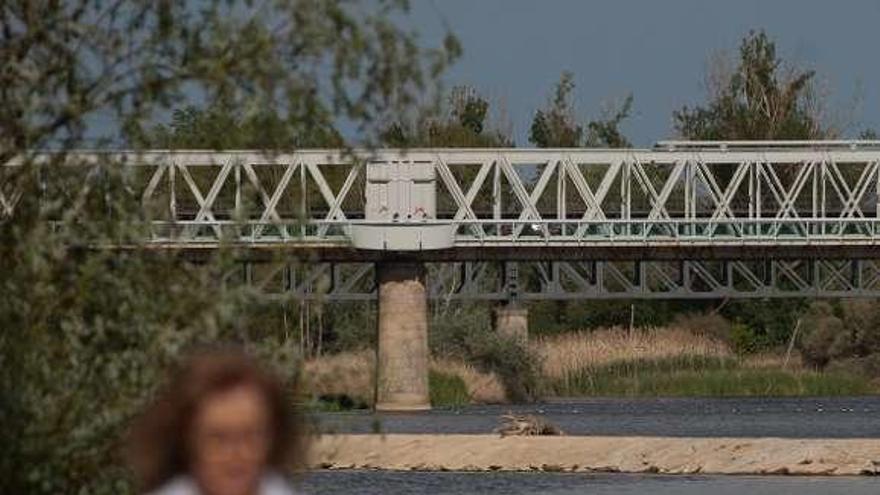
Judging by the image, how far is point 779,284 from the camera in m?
108

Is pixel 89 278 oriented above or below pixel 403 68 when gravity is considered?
below

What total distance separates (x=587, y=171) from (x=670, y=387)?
23.1 m

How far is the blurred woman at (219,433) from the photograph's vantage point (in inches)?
256

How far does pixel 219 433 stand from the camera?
650cm

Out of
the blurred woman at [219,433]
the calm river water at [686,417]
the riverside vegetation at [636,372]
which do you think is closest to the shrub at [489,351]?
the riverside vegetation at [636,372]

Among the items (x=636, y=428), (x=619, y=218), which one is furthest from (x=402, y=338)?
(x=636, y=428)

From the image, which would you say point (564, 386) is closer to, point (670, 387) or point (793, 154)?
point (670, 387)

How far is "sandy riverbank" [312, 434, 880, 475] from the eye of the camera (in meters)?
43.6

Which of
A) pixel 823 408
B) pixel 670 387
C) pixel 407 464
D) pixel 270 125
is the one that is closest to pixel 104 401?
pixel 270 125

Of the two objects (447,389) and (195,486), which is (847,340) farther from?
(195,486)

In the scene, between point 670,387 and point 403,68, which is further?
point 670,387

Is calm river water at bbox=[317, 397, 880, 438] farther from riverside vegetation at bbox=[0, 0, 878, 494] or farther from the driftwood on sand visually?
riverside vegetation at bbox=[0, 0, 878, 494]

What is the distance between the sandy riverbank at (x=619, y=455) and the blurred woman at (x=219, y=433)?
35659 millimetres

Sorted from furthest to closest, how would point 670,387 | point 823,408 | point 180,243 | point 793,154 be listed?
1. point 793,154
2. point 670,387
3. point 823,408
4. point 180,243
